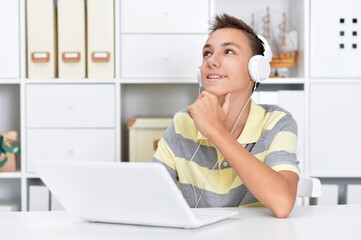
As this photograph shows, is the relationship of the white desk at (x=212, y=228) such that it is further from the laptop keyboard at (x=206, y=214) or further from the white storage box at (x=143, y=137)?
the white storage box at (x=143, y=137)

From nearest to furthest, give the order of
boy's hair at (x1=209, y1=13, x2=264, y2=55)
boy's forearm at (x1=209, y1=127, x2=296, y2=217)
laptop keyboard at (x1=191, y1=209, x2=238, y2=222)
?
laptop keyboard at (x1=191, y1=209, x2=238, y2=222)
boy's forearm at (x1=209, y1=127, x2=296, y2=217)
boy's hair at (x1=209, y1=13, x2=264, y2=55)

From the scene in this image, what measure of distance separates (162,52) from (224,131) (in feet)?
3.77

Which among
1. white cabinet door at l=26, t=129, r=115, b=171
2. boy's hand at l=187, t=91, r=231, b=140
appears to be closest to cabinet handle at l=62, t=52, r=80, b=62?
white cabinet door at l=26, t=129, r=115, b=171

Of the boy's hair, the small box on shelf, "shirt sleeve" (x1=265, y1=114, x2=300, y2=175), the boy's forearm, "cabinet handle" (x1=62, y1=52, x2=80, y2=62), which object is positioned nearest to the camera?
the boy's forearm

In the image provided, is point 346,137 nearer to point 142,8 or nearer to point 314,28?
point 314,28

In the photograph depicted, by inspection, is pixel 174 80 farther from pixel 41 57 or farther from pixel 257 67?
pixel 257 67

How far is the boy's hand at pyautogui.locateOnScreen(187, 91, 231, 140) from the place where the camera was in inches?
41.2

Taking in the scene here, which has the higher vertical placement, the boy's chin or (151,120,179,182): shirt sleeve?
the boy's chin

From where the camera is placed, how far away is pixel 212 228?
0.80 m

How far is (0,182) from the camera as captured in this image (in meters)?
2.54

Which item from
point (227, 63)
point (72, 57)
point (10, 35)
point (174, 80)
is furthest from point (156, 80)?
point (227, 63)

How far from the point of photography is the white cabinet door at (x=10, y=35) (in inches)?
83.7

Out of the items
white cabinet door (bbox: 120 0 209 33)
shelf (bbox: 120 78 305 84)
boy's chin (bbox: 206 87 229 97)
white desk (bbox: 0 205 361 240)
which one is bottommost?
white desk (bbox: 0 205 361 240)

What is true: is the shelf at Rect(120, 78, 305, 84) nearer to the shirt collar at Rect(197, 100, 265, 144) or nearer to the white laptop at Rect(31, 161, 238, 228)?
the shirt collar at Rect(197, 100, 265, 144)
